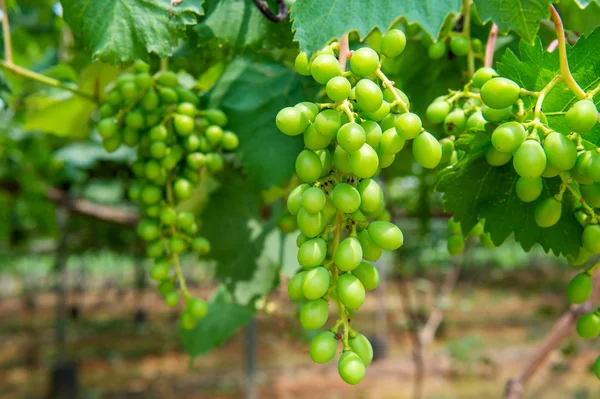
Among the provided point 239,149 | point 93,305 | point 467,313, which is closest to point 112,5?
point 239,149

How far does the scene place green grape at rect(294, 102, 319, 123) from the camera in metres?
0.67

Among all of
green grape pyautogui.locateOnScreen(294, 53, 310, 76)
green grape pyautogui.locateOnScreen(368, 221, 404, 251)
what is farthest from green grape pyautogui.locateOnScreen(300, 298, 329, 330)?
green grape pyautogui.locateOnScreen(294, 53, 310, 76)

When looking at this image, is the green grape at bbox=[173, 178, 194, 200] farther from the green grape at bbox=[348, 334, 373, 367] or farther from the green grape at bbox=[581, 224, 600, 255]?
the green grape at bbox=[581, 224, 600, 255]

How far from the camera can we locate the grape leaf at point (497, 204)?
771mm

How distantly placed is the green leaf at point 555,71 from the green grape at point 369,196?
26 centimetres

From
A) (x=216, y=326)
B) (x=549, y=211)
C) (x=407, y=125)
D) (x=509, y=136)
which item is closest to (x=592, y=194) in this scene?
(x=549, y=211)

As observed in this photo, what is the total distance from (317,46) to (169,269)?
0.61 m

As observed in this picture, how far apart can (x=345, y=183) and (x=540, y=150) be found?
0.23m

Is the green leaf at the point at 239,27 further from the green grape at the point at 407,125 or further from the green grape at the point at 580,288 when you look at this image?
the green grape at the point at 580,288

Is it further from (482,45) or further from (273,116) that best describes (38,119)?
(482,45)

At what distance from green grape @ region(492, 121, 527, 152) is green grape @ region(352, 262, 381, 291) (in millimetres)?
219

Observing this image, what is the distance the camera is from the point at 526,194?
0.68 metres

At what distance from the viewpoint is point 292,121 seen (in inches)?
25.8

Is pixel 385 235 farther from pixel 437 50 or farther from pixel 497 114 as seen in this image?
pixel 437 50
